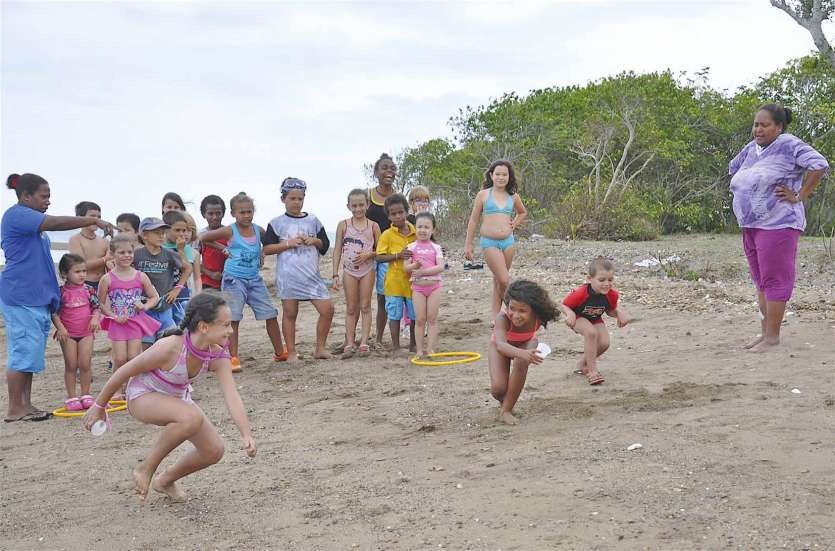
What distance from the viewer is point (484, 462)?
199 inches

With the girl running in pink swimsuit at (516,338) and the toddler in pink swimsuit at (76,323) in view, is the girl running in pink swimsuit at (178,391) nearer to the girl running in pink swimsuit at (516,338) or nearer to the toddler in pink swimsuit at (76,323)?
the girl running in pink swimsuit at (516,338)

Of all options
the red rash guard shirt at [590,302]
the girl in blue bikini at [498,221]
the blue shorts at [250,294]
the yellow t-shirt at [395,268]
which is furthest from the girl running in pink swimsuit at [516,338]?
the blue shorts at [250,294]

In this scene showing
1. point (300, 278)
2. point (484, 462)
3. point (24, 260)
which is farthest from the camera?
point (300, 278)

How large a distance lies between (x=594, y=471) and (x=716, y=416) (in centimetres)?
125

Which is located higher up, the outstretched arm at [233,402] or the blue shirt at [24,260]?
the blue shirt at [24,260]

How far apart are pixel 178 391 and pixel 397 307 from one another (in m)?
4.09

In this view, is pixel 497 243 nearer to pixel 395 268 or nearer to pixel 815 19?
pixel 395 268

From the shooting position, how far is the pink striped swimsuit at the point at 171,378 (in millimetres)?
4789

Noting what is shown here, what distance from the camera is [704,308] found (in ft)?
30.9

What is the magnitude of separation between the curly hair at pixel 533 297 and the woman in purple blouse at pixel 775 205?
101 inches

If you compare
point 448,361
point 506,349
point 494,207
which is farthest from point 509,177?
point 506,349

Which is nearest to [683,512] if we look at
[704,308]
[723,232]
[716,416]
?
[716,416]

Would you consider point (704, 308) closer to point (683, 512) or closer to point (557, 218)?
point (683, 512)

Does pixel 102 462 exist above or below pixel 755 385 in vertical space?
below
